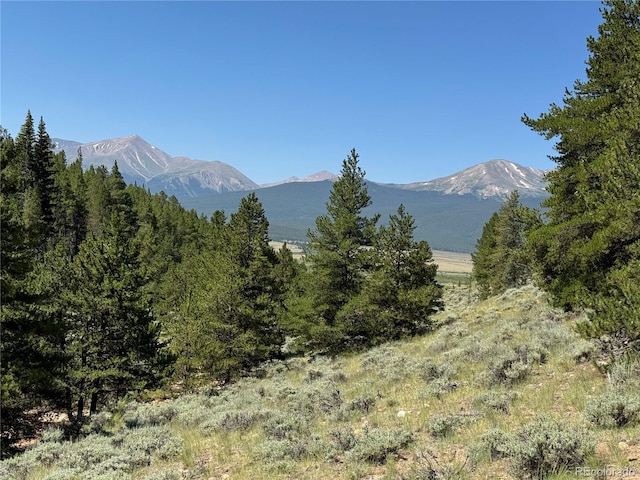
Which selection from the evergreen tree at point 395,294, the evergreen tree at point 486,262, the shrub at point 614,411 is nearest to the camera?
the shrub at point 614,411

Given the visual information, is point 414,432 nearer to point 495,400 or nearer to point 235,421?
point 495,400

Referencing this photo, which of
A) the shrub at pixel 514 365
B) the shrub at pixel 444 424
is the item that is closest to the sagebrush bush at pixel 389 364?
the shrub at pixel 514 365

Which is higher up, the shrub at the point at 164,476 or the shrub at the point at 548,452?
the shrub at the point at 548,452

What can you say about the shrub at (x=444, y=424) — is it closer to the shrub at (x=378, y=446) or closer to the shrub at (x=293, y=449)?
the shrub at (x=378, y=446)

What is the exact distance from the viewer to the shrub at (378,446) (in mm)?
6828

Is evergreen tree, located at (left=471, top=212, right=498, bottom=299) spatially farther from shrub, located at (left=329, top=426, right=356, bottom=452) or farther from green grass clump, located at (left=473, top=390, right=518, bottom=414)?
shrub, located at (left=329, top=426, right=356, bottom=452)

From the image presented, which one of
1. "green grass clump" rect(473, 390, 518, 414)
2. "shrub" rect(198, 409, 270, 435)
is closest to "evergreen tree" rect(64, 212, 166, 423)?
"shrub" rect(198, 409, 270, 435)

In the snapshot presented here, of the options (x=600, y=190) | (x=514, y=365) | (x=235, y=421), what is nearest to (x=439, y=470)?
(x=514, y=365)

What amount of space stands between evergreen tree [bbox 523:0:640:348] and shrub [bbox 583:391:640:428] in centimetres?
285

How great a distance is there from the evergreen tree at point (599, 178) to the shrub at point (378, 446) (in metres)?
5.35

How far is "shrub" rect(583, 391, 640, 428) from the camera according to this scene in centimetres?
629

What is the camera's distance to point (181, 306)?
27.2 m

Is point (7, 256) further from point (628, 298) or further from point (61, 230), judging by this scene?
point (61, 230)

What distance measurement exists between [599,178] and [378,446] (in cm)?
1105
